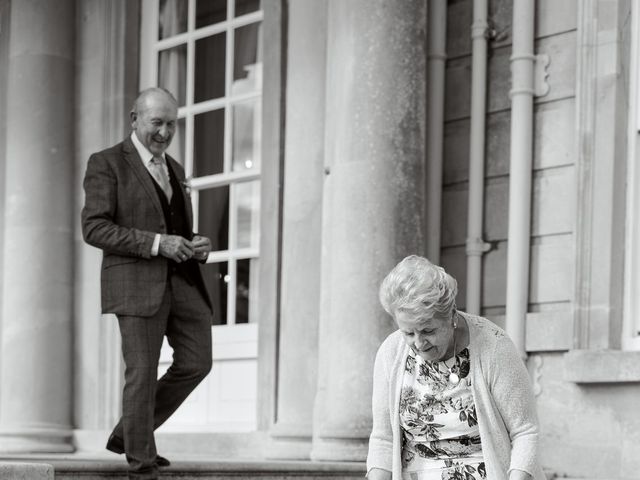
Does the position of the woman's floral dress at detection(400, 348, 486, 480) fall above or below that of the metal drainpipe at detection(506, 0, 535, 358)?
below

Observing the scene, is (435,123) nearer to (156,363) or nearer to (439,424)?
(156,363)

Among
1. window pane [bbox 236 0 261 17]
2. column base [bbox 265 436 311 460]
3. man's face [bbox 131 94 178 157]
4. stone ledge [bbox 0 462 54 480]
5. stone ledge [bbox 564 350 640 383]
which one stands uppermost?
window pane [bbox 236 0 261 17]

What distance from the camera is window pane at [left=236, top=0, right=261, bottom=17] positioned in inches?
318

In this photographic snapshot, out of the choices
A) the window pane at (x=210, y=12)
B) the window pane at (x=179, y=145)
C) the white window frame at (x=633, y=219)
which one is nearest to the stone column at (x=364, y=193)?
the white window frame at (x=633, y=219)

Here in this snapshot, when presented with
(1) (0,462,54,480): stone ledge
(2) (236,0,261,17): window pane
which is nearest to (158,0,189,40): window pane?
(2) (236,0,261,17): window pane

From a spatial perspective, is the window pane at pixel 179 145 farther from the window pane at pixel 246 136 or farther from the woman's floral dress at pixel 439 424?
the woman's floral dress at pixel 439 424

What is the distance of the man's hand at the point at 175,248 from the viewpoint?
5188 millimetres

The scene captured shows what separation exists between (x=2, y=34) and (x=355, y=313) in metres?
4.08

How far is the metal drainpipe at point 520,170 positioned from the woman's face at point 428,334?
9.16 feet

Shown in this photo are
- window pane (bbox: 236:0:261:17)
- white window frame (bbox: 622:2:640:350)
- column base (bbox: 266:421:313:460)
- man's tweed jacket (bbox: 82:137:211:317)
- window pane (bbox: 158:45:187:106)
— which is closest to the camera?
man's tweed jacket (bbox: 82:137:211:317)

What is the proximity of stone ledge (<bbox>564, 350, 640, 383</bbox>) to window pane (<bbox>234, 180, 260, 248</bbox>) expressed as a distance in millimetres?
2379

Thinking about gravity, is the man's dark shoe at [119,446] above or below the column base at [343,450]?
above

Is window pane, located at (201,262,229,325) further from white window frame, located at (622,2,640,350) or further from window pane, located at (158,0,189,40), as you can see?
white window frame, located at (622,2,640,350)

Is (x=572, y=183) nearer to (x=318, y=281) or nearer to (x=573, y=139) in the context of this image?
(x=573, y=139)
